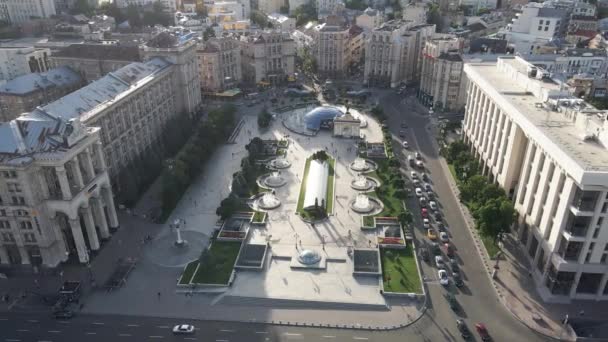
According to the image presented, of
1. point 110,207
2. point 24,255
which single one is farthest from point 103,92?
point 24,255

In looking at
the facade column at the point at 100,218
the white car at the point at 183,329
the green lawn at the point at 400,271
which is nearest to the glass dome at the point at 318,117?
the green lawn at the point at 400,271

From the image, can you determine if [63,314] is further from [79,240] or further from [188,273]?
[188,273]

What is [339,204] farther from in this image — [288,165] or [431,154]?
[431,154]

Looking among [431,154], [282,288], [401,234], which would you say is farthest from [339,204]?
[431,154]

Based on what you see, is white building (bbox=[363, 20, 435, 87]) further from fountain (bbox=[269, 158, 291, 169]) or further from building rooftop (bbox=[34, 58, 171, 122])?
building rooftop (bbox=[34, 58, 171, 122])

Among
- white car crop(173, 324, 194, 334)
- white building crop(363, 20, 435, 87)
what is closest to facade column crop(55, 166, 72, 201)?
white car crop(173, 324, 194, 334)
